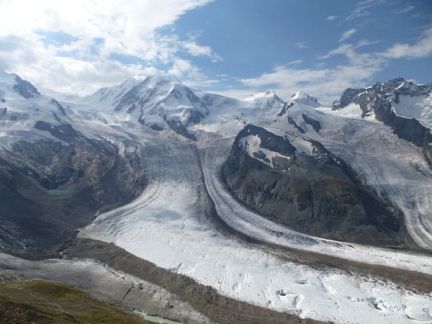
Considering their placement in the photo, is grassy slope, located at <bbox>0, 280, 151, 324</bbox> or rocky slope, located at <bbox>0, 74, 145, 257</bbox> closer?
grassy slope, located at <bbox>0, 280, 151, 324</bbox>

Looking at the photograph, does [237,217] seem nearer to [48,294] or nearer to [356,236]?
[356,236]

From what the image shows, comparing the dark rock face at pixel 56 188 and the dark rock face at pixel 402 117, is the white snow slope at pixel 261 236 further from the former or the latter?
the dark rock face at pixel 56 188

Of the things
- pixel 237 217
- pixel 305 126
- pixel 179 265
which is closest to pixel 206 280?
pixel 179 265

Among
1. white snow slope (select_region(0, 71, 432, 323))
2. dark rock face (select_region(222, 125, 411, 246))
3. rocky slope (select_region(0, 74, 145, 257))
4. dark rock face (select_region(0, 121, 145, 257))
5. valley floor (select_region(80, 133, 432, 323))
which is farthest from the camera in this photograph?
dark rock face (select_region(222, 125, 411, 246))

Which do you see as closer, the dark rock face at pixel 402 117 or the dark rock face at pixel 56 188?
the dark rock face at pixel 56 188

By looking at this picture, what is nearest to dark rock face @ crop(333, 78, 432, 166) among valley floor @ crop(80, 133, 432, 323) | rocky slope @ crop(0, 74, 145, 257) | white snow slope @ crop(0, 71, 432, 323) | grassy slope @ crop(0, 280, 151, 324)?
white snow slope @ crop(0, 71, 432, 323)

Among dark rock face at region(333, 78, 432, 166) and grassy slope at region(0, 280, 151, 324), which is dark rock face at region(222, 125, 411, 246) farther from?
grassy slope at region(0, 280, 151, 324)

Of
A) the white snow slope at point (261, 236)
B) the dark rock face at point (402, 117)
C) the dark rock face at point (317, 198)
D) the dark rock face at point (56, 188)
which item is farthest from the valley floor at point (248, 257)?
the dark rock face at point (402, 117)

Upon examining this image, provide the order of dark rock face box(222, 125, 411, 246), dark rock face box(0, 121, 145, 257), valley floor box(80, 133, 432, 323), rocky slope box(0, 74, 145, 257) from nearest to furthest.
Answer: valley floor box(80, 133, 432, 323), dark rock face box(0, 121, 145, 257), rocky slope box(0, 74, 145, 257), dark rock face box(222, 125, 411, 246)

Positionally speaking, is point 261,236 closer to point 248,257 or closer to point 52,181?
point 248,257
